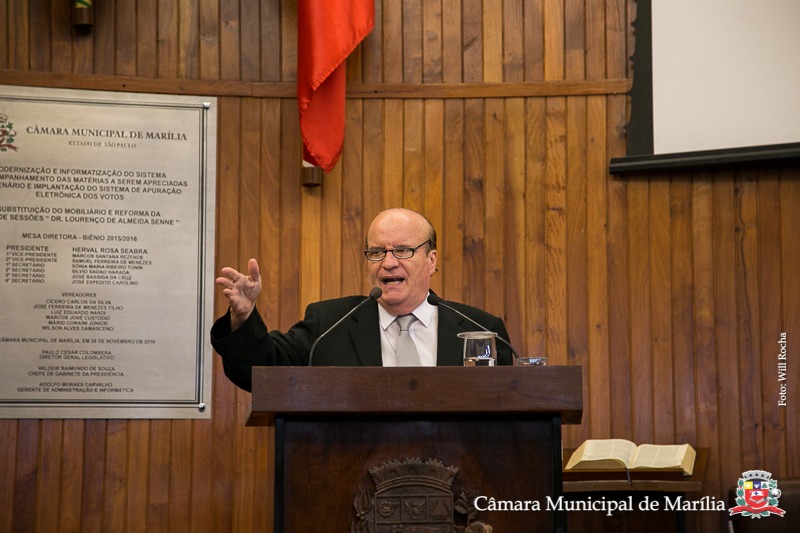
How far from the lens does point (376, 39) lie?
4930mm

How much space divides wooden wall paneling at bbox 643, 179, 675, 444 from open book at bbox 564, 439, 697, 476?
0.47 m

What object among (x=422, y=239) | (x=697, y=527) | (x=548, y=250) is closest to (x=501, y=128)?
(x=548, y=250)

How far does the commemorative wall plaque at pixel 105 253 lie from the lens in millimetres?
4586

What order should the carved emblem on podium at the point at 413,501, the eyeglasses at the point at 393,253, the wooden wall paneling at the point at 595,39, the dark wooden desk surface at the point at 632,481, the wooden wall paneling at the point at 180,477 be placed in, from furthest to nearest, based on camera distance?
the wooden wall paneling at the point at 595,39 < the wooden wall paneling at the point at 180,477 < the dark wooden desk surface at the point at 632,481 < the eyeglasses at the point at 393,253 < the carved emblem on podium at the point at 413,501

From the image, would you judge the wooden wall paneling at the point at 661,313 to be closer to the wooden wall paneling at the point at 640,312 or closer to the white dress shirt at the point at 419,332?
the wooden wall paneling at the point at 640,312

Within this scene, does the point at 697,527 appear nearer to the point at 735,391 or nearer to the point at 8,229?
the point at 735,391

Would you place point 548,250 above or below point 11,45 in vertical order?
below

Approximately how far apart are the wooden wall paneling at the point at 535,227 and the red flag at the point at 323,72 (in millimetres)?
892

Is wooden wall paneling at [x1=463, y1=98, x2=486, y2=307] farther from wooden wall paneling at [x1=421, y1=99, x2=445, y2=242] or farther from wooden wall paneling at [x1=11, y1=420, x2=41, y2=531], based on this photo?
wooden wall paneling at [x1=11, y1=420, x2=41, y2=531]

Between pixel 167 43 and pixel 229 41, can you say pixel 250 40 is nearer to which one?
pixel 229 41

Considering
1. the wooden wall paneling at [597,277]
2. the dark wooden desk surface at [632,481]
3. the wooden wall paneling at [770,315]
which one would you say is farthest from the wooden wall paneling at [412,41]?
the dark wooden desk surface at [632,481]

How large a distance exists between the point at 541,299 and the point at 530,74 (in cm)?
106

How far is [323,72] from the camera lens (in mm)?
4621

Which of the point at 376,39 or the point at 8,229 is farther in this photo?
the point at 376,39
